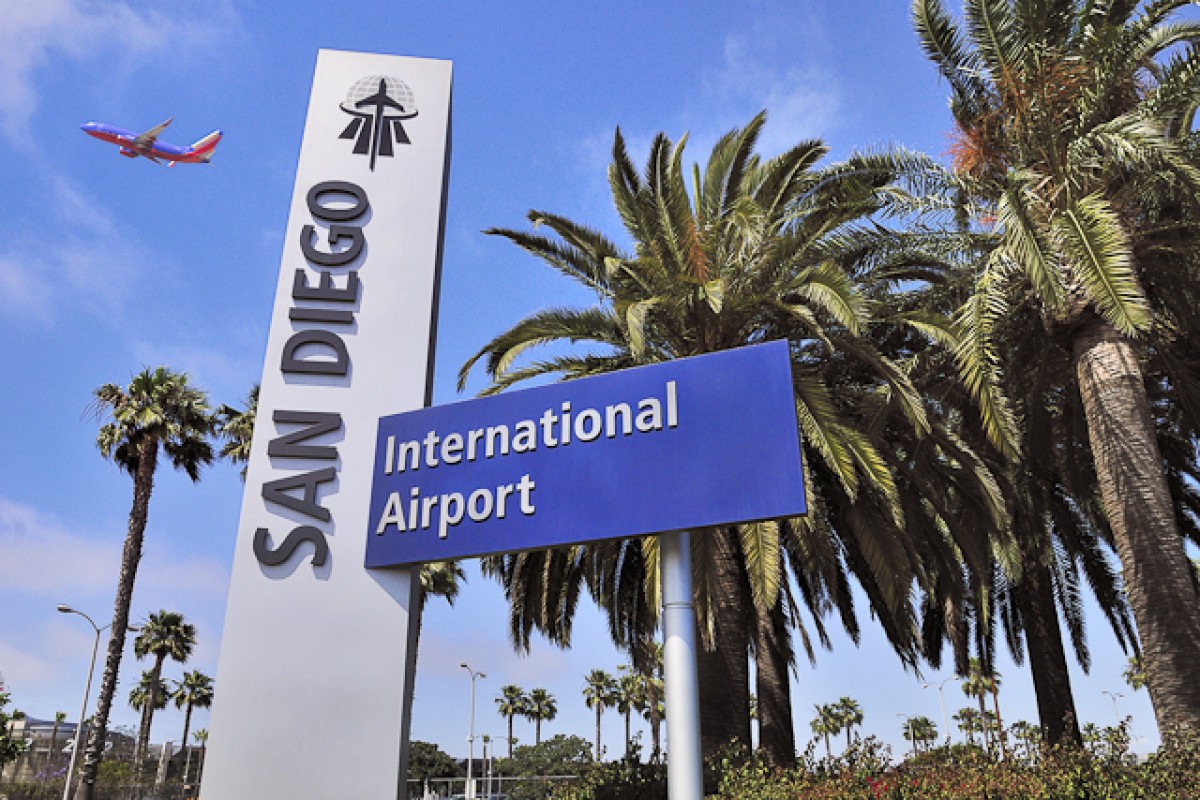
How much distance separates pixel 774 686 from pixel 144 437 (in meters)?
19.6

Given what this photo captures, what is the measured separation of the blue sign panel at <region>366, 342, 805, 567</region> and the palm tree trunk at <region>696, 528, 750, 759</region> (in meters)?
6.32

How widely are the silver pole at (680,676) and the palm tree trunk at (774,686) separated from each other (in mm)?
10382

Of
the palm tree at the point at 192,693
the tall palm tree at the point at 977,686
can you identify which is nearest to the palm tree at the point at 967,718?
the tall palm tree at the point at 977,686

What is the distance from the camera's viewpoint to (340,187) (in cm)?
989

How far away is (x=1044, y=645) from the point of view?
19.1 meters

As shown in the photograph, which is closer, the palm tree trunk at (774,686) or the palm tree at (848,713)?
the palm tree trunk at (774,686)

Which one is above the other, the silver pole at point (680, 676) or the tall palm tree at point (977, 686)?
the tall palm tree at point (977, 686)

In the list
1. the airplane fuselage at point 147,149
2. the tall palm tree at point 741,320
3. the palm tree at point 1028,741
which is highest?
the airplane fuselage at point 147,149

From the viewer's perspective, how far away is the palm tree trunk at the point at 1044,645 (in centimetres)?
1836

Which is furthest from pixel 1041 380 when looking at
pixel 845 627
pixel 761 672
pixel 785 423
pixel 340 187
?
pixel 340 187

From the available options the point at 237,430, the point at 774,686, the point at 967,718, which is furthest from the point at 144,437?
the point at 967,718

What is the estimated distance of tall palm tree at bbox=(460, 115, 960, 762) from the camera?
12422mm

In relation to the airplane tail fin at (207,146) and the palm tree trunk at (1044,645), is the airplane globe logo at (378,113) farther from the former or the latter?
the airplane tail fin at (207,146)

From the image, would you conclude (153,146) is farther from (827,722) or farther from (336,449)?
(827,722)
